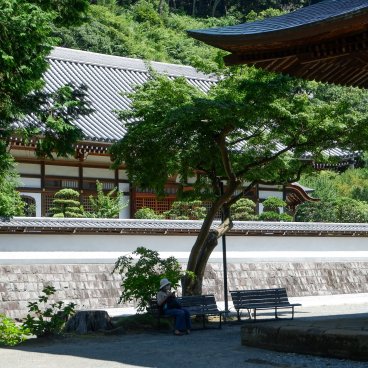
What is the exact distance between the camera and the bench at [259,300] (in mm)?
17219

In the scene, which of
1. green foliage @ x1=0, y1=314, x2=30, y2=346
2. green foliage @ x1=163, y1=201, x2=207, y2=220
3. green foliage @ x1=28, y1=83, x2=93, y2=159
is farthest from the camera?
green foliage @ x1=163, y1=201, x2=207, y2=220

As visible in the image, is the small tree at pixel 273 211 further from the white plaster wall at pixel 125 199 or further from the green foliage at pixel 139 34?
the green foliage at pixel 139 34

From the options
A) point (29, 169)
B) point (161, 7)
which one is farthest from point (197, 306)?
point (161, 7)

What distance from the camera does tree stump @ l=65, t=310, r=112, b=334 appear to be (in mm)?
15695

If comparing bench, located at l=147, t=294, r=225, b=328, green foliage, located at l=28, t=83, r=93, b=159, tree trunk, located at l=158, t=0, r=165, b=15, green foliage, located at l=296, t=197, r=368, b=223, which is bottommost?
bench, located at l=147, t=294, r=225, b=328

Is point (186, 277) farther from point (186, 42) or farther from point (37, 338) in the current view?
point (186, 42)

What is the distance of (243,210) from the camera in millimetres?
30672

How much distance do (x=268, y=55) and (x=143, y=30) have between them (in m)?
62.8

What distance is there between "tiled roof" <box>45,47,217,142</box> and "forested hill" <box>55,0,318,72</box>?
13.0 meters

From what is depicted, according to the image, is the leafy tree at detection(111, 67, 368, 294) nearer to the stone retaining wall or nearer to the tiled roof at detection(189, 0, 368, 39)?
the tiled roof at detection(189, 0, 368, 39)

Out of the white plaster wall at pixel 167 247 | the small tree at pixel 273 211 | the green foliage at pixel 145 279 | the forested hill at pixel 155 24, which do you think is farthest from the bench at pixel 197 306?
the forested hill at pixel 155 24

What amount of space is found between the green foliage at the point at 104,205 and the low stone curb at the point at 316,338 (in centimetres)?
1423

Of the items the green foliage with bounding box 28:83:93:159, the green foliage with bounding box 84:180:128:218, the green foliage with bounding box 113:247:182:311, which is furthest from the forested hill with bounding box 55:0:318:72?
the green foliage with bounding box 28:83:93:159

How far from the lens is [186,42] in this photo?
7300 centimetres
